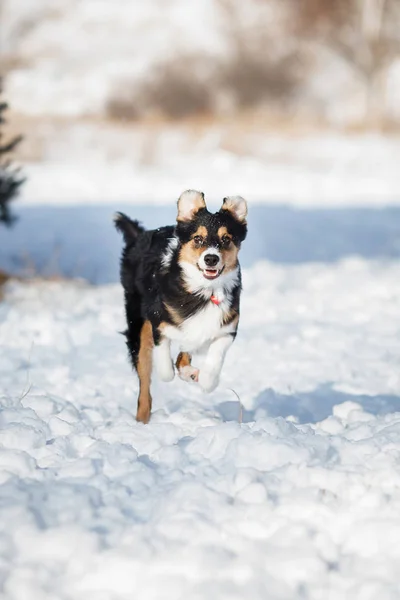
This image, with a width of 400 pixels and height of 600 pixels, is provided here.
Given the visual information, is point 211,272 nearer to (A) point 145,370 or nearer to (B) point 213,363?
(B) point 213,363

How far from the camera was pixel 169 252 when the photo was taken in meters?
4.71

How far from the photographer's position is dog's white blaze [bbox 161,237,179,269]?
4.66 metres

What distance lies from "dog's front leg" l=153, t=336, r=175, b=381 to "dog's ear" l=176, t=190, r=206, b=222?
0.77 meters

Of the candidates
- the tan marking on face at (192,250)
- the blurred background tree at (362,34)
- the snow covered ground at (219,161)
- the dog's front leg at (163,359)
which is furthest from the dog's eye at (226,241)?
the blurred background tree at (362,34)

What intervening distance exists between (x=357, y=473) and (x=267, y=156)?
20.8 meters

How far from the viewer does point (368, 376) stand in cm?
593

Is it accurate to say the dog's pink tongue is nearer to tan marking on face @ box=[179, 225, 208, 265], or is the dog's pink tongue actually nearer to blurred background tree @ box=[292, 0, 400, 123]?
tan marking on face @ box=[179, 225, 208, 265]

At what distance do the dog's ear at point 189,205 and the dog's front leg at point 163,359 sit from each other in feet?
2.54

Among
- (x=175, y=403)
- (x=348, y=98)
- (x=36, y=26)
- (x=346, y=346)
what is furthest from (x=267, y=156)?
(x=175, y=403)

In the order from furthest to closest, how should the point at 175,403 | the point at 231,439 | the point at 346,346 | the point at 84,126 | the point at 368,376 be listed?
the point at 84,126, the point at 346,346, the point at 368,376, the point at 175,403, the point at 231,439

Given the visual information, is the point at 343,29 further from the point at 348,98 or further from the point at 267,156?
the point at 267,156

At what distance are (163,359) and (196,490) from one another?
1584 millimetres

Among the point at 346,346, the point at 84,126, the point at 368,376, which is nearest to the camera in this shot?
the point at 368,376

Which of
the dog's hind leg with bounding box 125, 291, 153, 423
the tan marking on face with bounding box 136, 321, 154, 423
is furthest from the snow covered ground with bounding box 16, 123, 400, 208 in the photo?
the tan marking on face with bounding box 136, 321, 154, 423
